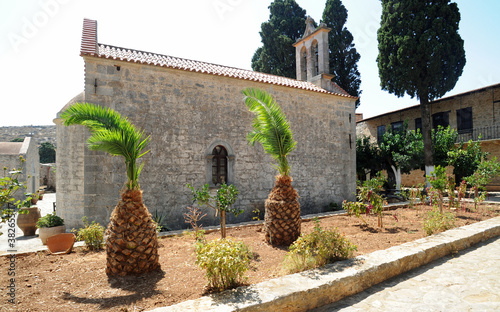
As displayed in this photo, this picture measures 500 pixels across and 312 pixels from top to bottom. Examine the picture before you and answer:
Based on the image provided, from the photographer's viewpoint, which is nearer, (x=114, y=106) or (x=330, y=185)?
(x=114, y=106)

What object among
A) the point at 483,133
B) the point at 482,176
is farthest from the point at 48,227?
the point at 483,133

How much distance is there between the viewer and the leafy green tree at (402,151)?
14.9 metres

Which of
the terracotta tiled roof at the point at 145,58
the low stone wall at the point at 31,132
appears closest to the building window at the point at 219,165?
the terracotta tiled roof at the point at 145,58

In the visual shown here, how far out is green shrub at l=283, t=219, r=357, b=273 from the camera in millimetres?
3957

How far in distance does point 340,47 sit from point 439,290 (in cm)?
1864

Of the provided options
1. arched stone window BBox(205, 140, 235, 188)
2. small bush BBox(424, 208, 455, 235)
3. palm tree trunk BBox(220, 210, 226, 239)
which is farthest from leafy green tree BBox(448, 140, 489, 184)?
palm tree trunk BBox(220, 210, 226, 239)

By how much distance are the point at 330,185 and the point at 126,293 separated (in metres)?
9.36

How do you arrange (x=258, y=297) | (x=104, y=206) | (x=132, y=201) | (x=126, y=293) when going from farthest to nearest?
(x=104, y=206), (x=132, y=201), (x=126, y=293), (x=258, y=297)

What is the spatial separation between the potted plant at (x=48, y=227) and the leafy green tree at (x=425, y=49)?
16.7m

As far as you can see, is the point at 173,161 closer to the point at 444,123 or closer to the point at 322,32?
the point at 322,32

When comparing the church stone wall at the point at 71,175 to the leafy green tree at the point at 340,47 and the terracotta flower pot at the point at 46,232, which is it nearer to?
the terracotta flower pot at the point at 46,232

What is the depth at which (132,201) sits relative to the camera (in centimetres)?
415

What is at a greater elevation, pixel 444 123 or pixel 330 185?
pixel 444 123

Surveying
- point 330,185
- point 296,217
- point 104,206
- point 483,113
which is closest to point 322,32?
point 330,185
